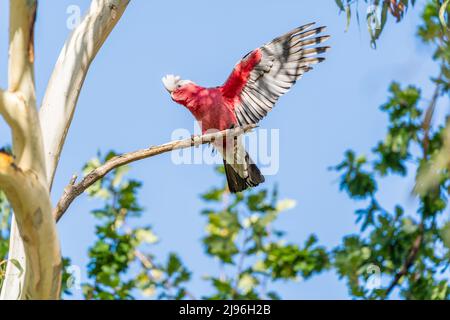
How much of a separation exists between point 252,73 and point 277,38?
250mm

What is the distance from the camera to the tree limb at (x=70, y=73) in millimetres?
4030

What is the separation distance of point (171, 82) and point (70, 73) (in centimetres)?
114

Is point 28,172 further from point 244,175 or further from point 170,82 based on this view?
point 244,175

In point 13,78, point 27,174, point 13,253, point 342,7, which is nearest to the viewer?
point 27,174

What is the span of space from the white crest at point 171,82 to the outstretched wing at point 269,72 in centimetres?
Answer: 27

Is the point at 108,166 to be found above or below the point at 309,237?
below

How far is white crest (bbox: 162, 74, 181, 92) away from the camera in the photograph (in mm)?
5203

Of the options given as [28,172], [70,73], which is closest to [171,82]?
[70,73]

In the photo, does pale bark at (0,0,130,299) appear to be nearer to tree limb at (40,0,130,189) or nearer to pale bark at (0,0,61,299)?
pale bark at (0,0,61,299)

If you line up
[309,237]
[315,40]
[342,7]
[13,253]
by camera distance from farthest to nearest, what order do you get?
[309,237]
[315,40]
[342,7]
[13,253]

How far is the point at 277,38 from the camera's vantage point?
5.21 m

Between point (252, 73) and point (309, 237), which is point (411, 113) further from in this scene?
point (252, 73)
